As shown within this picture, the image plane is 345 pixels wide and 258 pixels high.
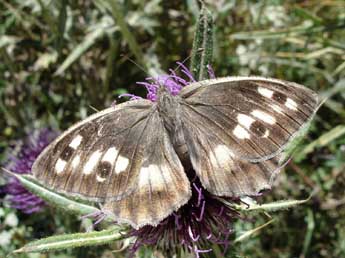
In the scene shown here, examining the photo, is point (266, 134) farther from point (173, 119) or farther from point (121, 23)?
point (121, 23)

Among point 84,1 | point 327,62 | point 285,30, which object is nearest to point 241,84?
point 285,30

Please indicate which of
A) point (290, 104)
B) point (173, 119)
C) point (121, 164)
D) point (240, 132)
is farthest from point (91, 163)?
point (290, 104)

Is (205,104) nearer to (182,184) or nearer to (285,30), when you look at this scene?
(182,184)

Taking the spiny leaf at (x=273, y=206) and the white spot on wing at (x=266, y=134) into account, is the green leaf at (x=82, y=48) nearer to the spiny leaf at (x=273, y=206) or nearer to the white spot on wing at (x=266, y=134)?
the spiny leaf at (x=273, y=206)

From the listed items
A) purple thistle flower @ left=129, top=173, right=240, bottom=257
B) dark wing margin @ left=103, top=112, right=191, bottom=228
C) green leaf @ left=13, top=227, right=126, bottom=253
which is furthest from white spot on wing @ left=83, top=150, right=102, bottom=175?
purple thistle flower @ left=129, top=173, right=240, bottom=257

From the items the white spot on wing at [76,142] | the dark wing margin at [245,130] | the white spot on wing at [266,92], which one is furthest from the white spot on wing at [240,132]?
the white spot on wing at [76,142]

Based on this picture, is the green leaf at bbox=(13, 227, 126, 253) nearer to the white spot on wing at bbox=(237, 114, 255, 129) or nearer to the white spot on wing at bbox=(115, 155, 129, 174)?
the white spot on wing at bbox=(115, 155, 129, 174)
